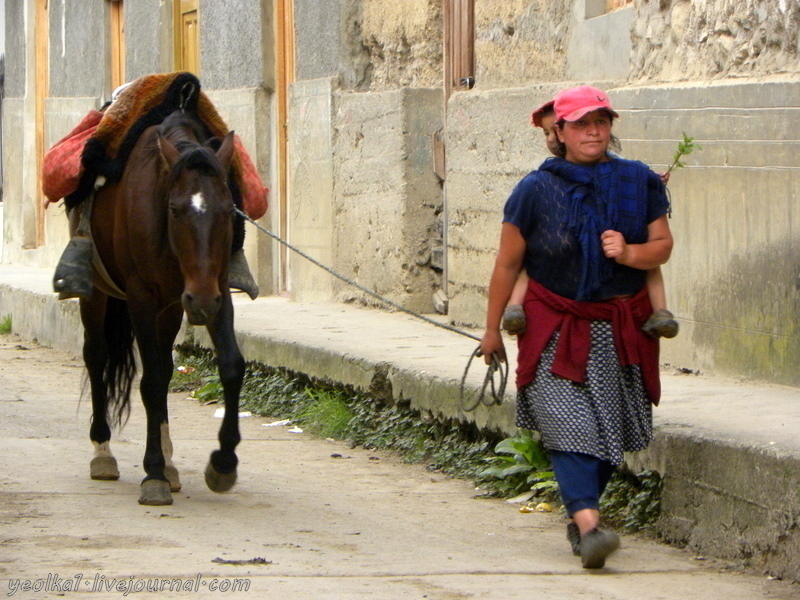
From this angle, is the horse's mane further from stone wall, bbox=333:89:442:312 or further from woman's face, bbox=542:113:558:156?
stone wall, bbox=333:89:442:312

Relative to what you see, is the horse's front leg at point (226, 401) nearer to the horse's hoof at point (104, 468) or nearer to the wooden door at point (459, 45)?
the horse's hoof at point (104, 468)

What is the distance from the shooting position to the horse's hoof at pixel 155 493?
5.70 m

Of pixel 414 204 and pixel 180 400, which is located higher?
pixel 414 204

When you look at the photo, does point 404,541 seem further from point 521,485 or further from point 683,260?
point 683,260

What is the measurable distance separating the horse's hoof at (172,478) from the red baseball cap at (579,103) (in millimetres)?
2414

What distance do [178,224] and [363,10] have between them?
17.1 feet

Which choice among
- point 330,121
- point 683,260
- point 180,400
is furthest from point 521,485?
point 330,121

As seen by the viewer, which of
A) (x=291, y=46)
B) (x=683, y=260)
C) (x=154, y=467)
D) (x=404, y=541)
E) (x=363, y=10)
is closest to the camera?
(x=404, y=541)

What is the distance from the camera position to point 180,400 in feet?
30.8

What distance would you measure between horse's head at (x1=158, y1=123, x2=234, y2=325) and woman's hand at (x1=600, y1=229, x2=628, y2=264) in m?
1.56

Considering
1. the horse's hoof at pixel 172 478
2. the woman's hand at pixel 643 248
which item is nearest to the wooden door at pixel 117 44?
the horse's hoof at pixel 172 478

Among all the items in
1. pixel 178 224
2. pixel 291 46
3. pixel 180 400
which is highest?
pixel 291 46

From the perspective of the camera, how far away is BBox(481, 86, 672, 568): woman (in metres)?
4.66

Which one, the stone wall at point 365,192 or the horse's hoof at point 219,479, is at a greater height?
the stone wall at point 365,192
